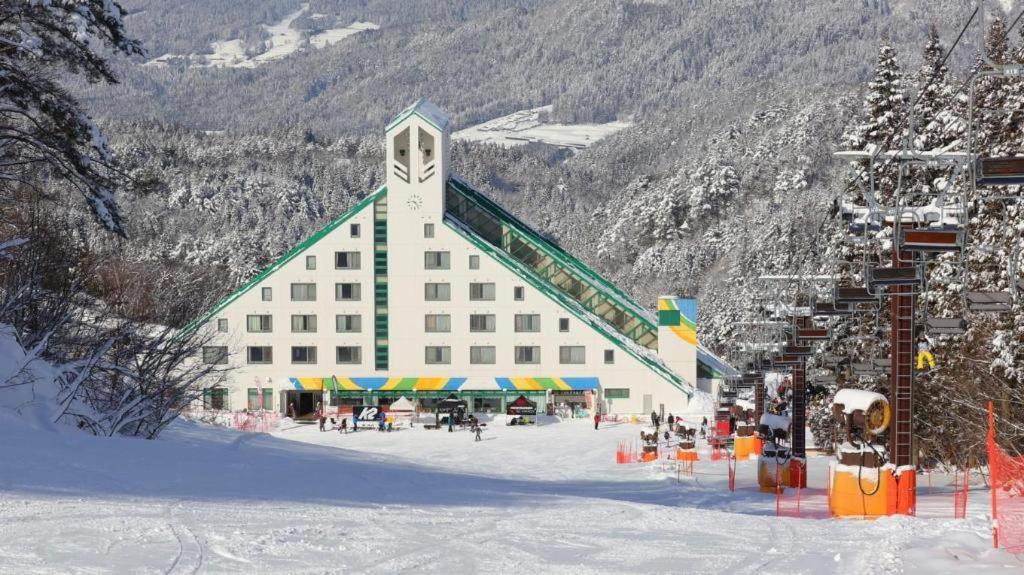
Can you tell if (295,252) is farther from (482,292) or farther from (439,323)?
(482,292)

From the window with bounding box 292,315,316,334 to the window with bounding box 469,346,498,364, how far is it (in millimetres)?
10053

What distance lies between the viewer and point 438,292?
255 feet

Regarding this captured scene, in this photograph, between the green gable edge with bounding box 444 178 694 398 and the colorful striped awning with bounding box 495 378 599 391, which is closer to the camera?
the green gable edge with bounding box 444 178 694 398

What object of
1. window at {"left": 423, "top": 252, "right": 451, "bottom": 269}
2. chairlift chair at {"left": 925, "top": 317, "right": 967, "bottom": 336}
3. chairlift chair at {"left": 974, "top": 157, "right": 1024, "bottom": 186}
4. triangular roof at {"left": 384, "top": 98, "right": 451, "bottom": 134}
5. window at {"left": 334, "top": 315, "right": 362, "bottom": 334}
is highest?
triangular roof at {"left": 384, "top": 98, "right": 451, "bottom": 134}

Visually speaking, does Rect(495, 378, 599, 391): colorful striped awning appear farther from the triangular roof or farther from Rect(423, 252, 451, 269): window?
the triangular roof

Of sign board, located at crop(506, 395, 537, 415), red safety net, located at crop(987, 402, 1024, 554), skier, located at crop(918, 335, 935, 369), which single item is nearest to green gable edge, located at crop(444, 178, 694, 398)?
sign board, located at crop(506, 395, 537, 415)

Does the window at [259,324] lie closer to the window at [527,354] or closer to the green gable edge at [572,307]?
the green gable edge at [572,307]

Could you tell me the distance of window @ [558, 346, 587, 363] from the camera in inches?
3009

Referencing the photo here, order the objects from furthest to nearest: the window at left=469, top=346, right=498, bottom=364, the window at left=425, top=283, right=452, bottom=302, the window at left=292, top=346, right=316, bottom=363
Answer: the window at left=292, top=346, right=316, bottom=363 < the window at left=425, top=283, right=452, bottom=302 < the window at left=469, top=346, right=498, bottom=364

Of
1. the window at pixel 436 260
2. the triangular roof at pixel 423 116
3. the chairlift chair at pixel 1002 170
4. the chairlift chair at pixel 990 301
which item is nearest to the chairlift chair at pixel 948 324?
the chairlift chair at pixel 990 301

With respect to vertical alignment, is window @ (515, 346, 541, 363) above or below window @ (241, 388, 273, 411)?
above

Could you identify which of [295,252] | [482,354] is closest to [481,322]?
[482,354]

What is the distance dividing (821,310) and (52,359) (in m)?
18.0

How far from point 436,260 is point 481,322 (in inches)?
188
